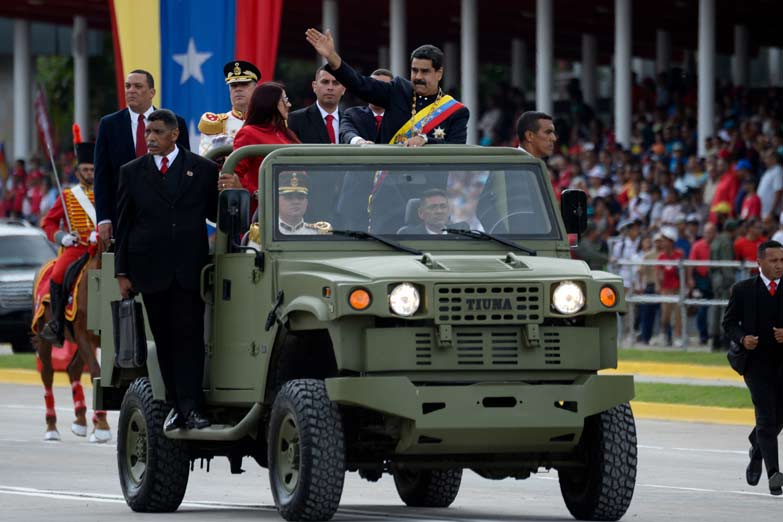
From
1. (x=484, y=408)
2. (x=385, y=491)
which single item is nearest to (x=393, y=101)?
(x=484, y=408)

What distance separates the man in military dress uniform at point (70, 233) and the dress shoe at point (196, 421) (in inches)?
255

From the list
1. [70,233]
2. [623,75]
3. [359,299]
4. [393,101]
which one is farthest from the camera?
[623,75]

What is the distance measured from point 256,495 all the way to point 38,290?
6.69 metres

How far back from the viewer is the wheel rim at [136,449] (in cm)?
1287

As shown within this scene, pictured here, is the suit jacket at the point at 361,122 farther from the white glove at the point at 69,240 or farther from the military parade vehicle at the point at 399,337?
the white glove at the point at 69,240

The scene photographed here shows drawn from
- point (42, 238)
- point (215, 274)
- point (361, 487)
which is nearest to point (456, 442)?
point (215, 274)

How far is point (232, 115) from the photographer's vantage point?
1460 cm

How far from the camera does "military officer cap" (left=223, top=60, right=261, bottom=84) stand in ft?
48.4

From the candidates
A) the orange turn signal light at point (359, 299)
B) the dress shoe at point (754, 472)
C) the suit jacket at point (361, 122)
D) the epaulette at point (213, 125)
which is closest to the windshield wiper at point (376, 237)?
the orange turn signal light at point (359, 299)

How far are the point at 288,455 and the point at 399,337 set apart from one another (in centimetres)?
98

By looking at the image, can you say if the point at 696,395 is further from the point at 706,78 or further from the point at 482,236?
the point at 706,78

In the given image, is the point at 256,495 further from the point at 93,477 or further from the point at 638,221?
the point at 638,221

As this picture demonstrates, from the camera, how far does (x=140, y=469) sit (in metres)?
12.9

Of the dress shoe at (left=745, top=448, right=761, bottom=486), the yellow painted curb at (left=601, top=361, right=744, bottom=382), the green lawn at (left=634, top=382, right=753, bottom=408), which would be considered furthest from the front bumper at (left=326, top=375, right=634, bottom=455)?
the yellow painted curb at (left=601, top=361, right=744, bottom=382)
